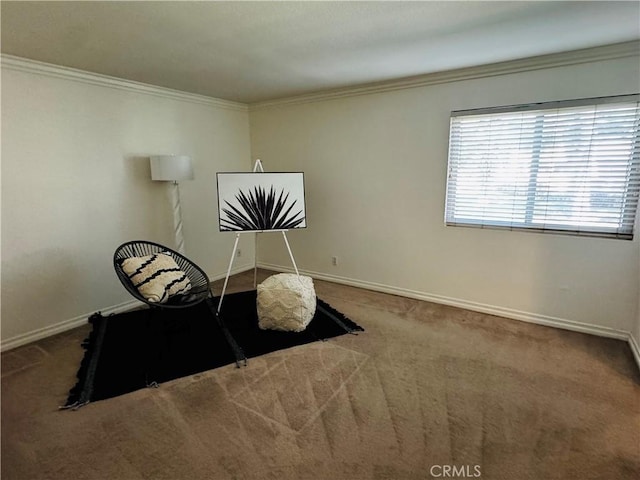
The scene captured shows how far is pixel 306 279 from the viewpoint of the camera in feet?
10.9

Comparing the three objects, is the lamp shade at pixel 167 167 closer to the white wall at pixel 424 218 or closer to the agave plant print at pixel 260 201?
the agave plant print at pixel 260 201

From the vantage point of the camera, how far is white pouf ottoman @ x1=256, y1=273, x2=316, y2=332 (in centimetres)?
301

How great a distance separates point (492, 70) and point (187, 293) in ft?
11.1

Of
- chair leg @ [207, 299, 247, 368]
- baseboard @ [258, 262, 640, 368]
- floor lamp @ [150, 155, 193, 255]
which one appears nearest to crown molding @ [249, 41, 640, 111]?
floor lamp @ [150, 155, 193, 255]

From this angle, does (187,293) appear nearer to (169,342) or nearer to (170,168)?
(169,342)

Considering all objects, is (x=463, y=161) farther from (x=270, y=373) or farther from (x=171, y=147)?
(x=171, y=147)

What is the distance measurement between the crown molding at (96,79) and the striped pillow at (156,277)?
5.61ft

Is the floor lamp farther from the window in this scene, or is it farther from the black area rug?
the window

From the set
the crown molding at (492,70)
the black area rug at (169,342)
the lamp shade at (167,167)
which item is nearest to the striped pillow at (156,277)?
the black area rug at (169,342)

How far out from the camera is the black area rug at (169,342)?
243cm

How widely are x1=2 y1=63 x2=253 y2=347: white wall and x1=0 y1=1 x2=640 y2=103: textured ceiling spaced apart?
15.1 inches

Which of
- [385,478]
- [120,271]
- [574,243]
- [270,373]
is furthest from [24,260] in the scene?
→ [574,243]

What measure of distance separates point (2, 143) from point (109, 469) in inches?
103

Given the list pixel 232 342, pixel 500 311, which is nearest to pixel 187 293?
pixel 232 342
